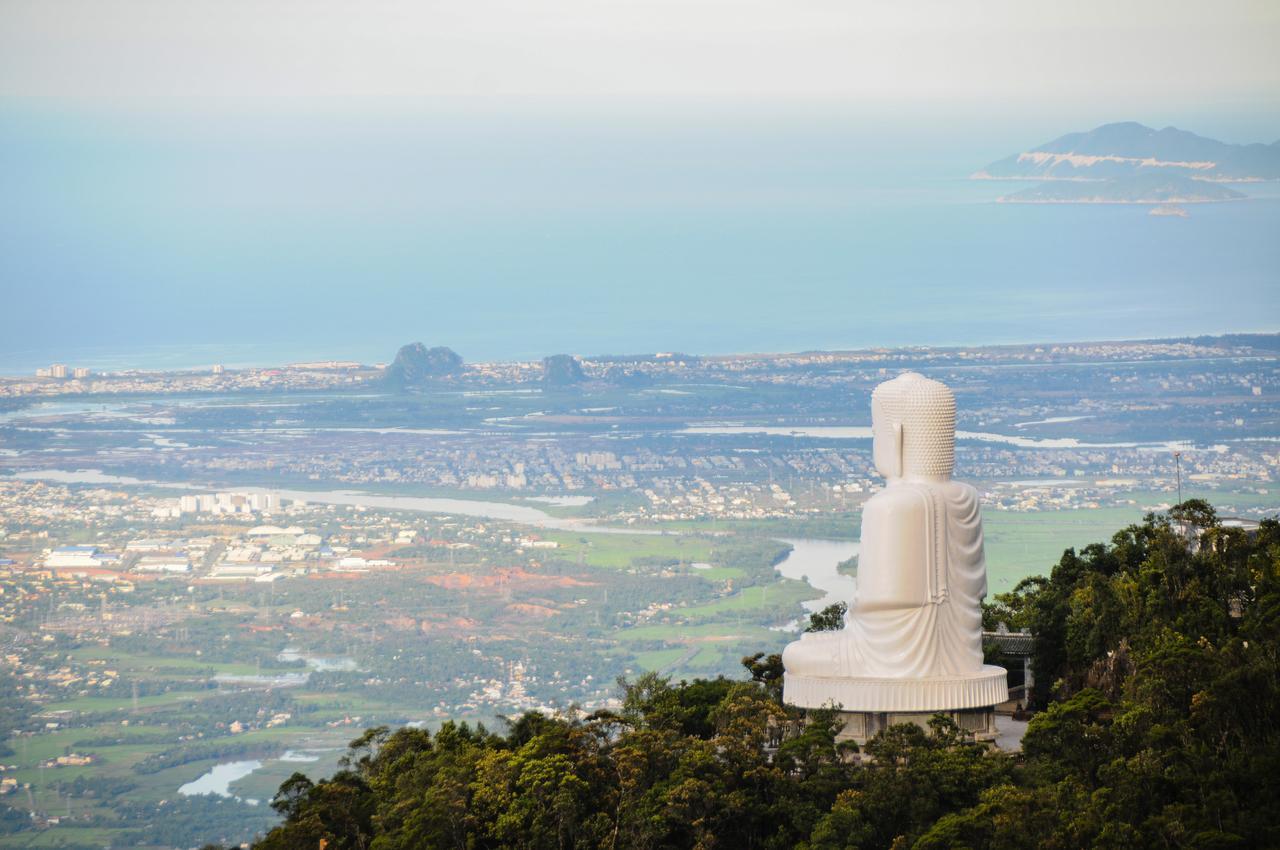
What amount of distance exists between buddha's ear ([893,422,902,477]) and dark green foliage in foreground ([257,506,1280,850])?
2580 millimetres

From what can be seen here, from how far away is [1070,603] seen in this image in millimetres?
23656

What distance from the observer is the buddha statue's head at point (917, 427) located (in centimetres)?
2147

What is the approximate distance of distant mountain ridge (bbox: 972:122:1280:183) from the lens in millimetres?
72625

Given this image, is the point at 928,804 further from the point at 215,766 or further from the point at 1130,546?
the point at 215,766

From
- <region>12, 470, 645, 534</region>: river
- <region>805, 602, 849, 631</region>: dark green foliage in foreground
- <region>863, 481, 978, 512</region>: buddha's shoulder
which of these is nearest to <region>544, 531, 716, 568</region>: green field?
<region>12, 470, 645, 534</region>: river

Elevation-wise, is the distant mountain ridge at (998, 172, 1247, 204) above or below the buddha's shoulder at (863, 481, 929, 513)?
above

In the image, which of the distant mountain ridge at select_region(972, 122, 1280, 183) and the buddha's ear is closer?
the buddha's ear

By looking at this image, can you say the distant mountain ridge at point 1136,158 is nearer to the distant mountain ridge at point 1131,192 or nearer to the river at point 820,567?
the distant mountain ridge at point 1131,192

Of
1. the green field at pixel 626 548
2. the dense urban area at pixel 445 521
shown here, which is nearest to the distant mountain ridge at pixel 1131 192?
the dense urban area at pixel 445 521

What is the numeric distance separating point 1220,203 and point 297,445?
33.1m

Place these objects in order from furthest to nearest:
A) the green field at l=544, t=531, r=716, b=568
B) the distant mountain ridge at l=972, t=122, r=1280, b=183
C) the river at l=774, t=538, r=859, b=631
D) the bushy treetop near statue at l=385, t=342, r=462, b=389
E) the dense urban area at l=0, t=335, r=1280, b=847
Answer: the bushy treetop near statue at l=385, t=342, r=462, b=389 < the distant mountain ridge at l=972, t=122, r=1280, b=183 < the green field at l=544, t=531, r=716, b=568 < the river at l=774, t=538, r=859, b=631 < the dense urban area at l=0, t=335, r=1280, b=847

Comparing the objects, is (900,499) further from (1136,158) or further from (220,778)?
(1136,158)

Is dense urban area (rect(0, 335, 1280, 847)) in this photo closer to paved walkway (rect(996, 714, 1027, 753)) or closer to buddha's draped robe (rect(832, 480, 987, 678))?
paved walkway (rect(996, 714, 1027, 753))

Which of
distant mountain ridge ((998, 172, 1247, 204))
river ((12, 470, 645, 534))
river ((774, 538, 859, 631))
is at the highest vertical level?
distant mountain ridge ((998, 172, 1247, 204))
